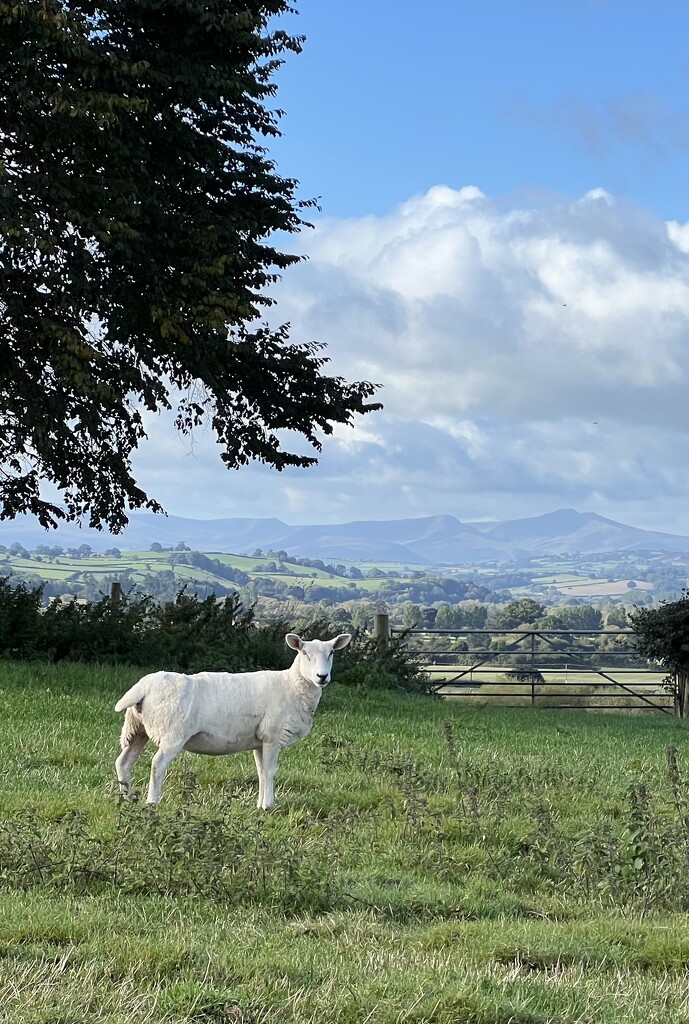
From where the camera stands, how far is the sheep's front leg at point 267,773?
35.4 ft

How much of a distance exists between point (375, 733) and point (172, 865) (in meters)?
7.68

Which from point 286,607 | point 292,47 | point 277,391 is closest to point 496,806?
point 277,391

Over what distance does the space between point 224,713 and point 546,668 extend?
21.4m

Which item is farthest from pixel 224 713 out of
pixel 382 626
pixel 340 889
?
pixel 382 626

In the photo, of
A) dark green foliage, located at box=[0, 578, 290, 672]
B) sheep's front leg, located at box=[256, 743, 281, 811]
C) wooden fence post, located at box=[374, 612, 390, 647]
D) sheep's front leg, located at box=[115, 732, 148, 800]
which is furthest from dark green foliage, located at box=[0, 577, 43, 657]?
sheep's front leg, located at box=[256, 743, 281, 811]

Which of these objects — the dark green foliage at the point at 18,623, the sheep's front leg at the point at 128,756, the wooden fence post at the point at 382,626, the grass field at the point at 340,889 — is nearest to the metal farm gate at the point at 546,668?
the wooden fence post at the point at 382,626

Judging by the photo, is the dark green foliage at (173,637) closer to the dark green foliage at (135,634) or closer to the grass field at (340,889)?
the dark green foliage at (135,634)

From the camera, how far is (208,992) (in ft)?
19.4

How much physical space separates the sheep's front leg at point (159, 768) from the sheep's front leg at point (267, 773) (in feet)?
2.98

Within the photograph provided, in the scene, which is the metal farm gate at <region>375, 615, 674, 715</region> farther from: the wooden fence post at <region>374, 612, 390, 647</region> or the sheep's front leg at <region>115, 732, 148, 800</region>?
the sheep's front leg at <region>115, 732, 148, 800</region>

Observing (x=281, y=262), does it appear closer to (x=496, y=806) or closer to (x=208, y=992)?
(x=496, y=806)

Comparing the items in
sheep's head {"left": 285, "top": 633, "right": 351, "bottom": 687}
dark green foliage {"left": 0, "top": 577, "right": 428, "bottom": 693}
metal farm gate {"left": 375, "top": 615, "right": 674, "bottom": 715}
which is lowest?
metal farm gate {"left": 375, "top": 615, "right": 674, "bottom": 715}

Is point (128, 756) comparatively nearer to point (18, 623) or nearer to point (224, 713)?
point (224, 713)

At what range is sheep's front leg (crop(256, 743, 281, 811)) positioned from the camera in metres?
10.8
